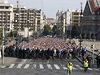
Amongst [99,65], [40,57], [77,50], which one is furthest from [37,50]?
[99,65]

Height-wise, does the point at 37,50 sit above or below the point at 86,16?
below

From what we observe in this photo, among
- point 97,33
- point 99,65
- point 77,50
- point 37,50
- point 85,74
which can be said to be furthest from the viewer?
point 97,33

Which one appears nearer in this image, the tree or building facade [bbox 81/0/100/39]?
the tree

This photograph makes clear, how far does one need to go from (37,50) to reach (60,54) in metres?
2.98

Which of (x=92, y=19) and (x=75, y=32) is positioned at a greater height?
(x=92, y=19)

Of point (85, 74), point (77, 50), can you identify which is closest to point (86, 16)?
point (77, 50)

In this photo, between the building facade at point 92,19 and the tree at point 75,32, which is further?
the building facade at point 92,19

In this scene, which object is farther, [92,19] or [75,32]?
[92,19]

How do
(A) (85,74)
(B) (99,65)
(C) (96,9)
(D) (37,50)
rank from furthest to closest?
(C) (96,9), (D) (37,50), (B) (99,65), (A) (85,74)

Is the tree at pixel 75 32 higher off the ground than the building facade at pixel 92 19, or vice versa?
the building facade at pixel 92 19

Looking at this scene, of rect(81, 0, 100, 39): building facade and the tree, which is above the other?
rect(81, 0, 100, 39): building facade

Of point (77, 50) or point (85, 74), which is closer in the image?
point (85, 74)

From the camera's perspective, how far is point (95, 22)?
169m

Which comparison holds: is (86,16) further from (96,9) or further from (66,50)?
(66,50)
